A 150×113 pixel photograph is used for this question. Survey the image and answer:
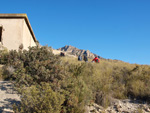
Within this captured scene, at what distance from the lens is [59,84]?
6801 millimetres

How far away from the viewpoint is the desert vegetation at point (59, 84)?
5234 mm

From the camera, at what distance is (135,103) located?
8.33 metres

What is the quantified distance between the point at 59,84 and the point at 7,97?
2263mm

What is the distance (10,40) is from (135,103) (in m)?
11.1

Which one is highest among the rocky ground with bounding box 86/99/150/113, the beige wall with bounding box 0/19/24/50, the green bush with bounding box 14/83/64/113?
the beige wall with bounding box 0/19/24/50

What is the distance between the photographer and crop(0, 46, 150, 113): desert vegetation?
17.2 feet

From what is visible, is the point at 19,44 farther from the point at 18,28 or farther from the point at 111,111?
the point at 111,111

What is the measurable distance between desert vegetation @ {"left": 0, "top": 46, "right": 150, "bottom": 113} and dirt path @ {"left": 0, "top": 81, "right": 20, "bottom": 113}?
0.48 metres

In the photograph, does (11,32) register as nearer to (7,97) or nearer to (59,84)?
(7,97)

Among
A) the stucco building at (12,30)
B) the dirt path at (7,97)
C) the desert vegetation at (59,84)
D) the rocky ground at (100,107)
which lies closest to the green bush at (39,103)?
the desert vegetation at (59,84)

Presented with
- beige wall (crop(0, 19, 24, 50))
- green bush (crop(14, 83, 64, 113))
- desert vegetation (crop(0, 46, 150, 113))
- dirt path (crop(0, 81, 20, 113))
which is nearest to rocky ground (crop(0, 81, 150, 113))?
dirt path (crop(0, 81, 20, 113))

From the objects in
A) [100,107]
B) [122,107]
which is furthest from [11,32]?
[122,107]

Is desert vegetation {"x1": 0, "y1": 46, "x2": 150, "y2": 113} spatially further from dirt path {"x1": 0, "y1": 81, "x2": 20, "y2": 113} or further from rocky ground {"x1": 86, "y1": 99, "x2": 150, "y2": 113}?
dirt path {"x1": 0, "y1": 81, "x2": 20, "y2": 113}

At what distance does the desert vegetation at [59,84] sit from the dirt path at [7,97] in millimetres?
483
